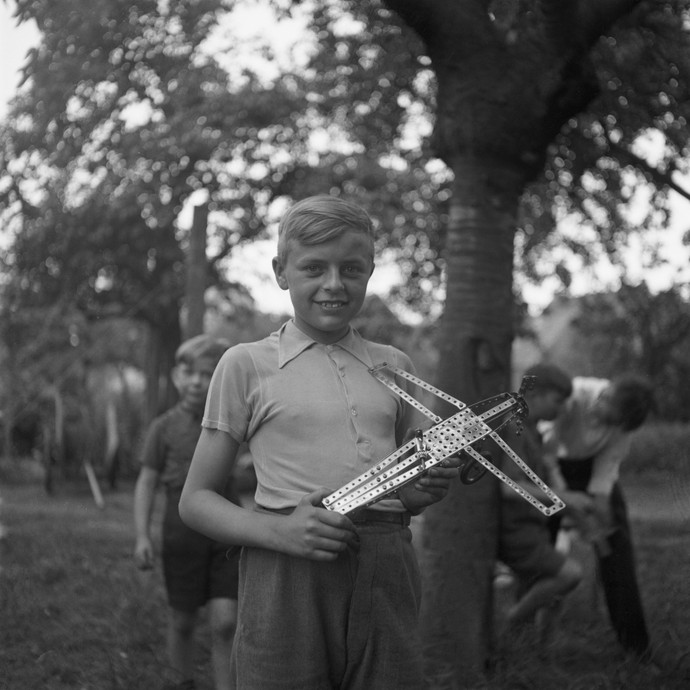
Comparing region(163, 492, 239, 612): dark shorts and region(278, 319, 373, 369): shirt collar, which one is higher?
region(278, 319, 373, 369): shirt collar

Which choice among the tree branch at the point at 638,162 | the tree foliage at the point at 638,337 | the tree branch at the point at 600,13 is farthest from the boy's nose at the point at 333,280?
the tree foliage at the point at 638,337

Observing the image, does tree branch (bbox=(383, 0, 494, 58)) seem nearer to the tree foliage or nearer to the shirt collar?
the shirt collar

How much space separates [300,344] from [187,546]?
2.18 m

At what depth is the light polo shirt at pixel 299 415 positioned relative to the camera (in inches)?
84.4

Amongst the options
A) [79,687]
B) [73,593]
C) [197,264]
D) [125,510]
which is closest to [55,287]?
[125,510]

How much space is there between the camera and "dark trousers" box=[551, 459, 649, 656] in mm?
5070

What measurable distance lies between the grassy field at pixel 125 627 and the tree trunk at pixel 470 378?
275 mm

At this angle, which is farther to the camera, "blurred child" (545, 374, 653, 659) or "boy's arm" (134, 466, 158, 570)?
"blurred child" (545, 374, 653, 659)

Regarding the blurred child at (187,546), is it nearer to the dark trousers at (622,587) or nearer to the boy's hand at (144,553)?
the boy's hand at (144,553)

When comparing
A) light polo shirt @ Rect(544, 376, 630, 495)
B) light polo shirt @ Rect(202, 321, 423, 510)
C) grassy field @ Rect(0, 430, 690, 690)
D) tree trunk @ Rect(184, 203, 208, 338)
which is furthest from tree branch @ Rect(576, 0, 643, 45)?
tree trunk @ Rect(184, 203, 208, 338)

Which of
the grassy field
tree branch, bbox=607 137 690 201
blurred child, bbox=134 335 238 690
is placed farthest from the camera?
tree branch, bbox=607 137 690 201

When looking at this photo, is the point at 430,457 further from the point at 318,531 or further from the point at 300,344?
the point at 300,344

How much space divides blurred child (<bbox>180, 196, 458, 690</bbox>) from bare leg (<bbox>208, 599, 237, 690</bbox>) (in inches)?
72.8

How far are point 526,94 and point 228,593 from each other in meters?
2.57
